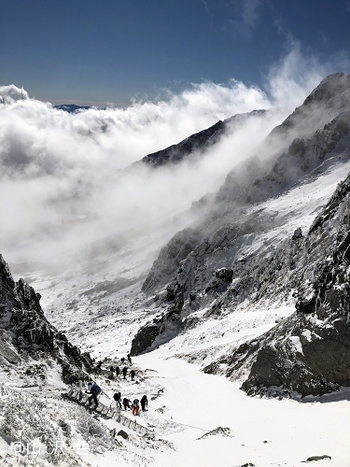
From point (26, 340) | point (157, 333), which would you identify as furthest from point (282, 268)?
point (26, 340)

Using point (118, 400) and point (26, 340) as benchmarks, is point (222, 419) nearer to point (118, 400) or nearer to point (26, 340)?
point (118, 400)

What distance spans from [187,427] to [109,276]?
132331 millimetres

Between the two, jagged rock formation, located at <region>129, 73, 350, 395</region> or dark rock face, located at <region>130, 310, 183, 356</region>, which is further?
dark rock face, located at <region>130, 310, 183, 356</region>

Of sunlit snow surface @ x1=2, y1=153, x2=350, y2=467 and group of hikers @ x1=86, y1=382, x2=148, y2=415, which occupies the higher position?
group of hikers @ x1=86, y1=382, x2=148, y2=415

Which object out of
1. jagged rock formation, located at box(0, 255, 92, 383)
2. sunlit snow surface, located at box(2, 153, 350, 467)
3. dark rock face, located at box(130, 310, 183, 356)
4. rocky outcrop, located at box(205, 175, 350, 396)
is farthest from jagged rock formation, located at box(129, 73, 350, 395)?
jagged rock formation, located at box(0, 255, 92, 383)

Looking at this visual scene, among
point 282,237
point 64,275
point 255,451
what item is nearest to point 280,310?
point 255,451

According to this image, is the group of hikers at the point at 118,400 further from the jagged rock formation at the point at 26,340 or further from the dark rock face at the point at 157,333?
the dark rock face at the point at 157,333

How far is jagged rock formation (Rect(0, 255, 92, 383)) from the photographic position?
22953 mm

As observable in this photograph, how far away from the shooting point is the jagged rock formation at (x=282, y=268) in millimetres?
23312

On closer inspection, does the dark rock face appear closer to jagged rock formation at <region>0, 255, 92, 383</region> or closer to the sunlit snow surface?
the sunlit snow surface

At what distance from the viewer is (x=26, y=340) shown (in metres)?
25.0

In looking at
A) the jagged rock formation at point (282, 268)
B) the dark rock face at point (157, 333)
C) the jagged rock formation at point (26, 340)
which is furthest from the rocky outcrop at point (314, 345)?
the dark rock face at point (157, 333)

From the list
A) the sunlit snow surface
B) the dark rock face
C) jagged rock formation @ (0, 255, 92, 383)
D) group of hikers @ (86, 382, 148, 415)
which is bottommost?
the dark rock face

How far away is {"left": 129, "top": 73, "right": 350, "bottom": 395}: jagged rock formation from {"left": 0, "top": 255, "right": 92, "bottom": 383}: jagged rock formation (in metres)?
13.2
